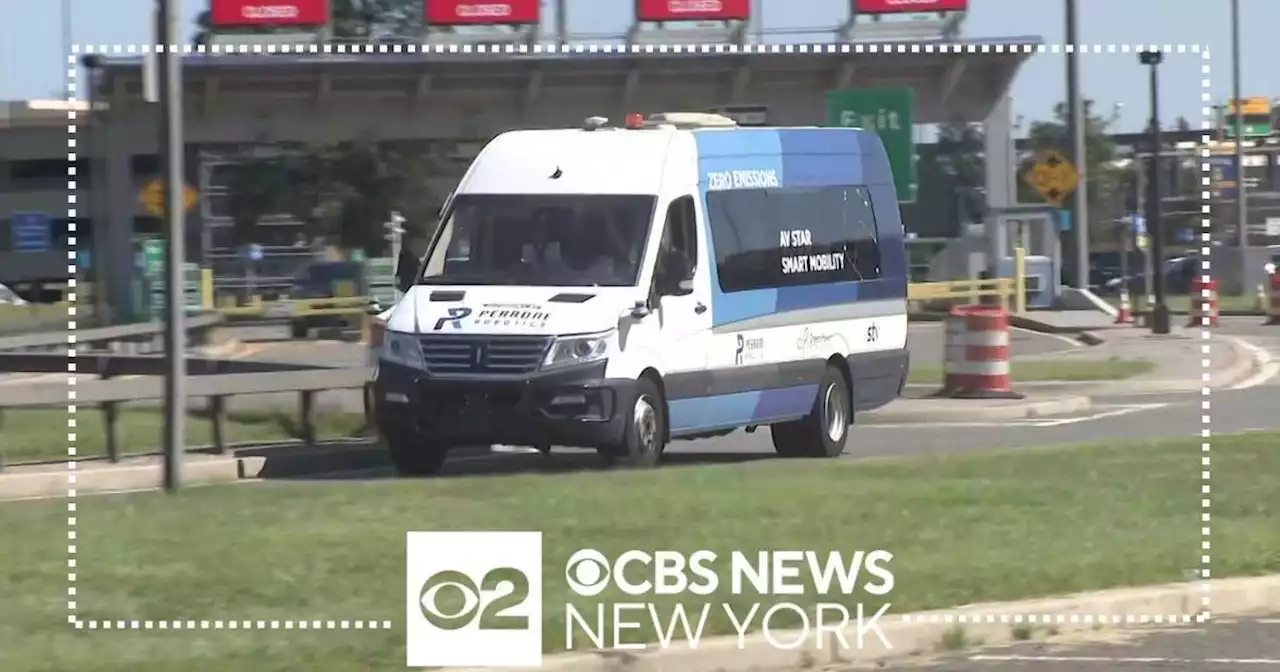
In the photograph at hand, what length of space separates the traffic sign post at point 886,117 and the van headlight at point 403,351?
63.8ft

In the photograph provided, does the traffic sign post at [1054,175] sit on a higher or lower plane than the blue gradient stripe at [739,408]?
higher

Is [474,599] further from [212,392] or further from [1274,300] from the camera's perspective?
[1274,300]

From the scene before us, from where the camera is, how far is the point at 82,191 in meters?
65.8

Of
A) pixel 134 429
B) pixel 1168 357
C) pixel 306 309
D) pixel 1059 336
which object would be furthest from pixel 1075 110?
pixel 134 429

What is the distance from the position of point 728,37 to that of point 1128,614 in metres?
39.6

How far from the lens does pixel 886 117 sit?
118 ft

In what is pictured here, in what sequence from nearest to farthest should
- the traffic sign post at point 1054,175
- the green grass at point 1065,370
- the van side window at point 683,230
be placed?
the van side window at point 683,230
the green grass at point 1065,370
the traffic sign post at point 1054,175

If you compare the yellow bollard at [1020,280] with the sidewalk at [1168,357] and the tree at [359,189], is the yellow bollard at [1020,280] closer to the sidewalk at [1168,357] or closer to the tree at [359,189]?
the sidewalk at [1168,357]

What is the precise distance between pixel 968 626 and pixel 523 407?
744 centimetres

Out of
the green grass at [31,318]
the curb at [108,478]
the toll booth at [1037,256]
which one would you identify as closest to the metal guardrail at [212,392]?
the curb at [108,478]

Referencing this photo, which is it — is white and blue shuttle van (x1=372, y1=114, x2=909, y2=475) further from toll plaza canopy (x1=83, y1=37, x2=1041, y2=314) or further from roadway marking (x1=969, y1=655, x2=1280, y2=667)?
toll plaza canopy (x1=83, y1=37, x2=1041, y2=314)

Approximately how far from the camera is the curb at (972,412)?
75.9 feet

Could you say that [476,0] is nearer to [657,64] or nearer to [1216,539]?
[657,64]

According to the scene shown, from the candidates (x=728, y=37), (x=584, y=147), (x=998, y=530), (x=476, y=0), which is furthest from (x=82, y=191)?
(x=998, y=530)
